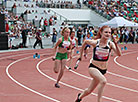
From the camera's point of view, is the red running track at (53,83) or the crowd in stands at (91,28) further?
the crowd in stands at (91,28)

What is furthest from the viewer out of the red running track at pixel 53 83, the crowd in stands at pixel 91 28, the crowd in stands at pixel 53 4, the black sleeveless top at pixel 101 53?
the crowd in stands at pixel 53 4

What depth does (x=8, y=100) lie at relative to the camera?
8039 millimetres

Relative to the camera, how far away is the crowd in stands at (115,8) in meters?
43.2

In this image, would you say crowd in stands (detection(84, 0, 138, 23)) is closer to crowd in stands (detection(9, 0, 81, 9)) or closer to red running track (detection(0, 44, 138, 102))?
crowd in stands (detection(9, 0, 81, 9))

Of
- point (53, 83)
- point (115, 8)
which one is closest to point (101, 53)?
point (53, 83)

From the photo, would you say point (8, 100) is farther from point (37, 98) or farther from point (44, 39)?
point (44, 39)

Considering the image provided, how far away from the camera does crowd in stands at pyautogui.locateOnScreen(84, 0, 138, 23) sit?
43222 millimetres

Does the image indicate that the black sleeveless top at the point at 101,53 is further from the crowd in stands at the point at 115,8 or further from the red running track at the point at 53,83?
the crowd in stands at the point at 115,8

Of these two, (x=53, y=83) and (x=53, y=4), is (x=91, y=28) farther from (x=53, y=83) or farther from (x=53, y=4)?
(x=53, y=83)

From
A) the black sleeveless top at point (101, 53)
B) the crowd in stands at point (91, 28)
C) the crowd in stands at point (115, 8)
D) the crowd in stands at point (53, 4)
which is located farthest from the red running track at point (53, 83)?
the crowd in stands at point (115, 8)

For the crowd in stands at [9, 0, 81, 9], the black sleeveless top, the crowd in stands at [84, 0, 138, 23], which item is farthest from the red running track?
the crowd in stands at [84, 0, 138, 23]

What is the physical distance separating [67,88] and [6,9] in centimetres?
2365

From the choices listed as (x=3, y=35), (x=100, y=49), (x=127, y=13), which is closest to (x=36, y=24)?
(x=3, y=35)

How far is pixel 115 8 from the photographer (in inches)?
1807
